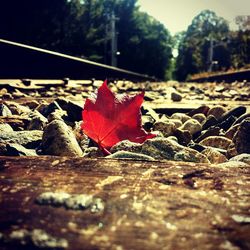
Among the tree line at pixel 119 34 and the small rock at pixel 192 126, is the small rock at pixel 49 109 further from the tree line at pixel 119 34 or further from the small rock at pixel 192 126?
the tree line at pixel 119 34

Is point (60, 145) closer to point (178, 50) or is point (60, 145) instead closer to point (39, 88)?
point (39, 88)

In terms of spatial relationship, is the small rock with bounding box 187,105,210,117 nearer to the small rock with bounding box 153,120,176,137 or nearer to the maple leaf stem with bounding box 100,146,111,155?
the small rock with bounding box 153,120,176,137

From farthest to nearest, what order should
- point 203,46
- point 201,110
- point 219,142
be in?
point 203,46
point 201,110
point 219,142

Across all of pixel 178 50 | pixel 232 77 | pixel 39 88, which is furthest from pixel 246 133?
pixel 178 50

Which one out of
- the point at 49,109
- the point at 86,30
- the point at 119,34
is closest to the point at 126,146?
the point at 49,109

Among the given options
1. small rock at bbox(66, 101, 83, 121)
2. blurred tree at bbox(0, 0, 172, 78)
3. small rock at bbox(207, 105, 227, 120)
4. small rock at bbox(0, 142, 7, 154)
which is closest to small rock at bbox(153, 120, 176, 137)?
small rock at bbox(66, 101, 83, 121)

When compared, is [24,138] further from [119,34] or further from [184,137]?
[119,34]

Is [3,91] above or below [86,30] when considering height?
below
